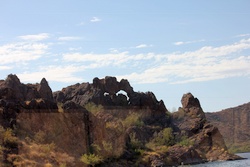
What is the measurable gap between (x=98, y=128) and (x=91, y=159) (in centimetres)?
931

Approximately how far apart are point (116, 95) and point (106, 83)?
4.44 m

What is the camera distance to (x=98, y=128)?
8394cm

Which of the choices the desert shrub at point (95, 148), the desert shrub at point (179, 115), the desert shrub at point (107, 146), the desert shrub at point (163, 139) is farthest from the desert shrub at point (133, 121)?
the desert shrub at point (95, 148)

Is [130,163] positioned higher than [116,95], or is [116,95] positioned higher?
[116,95]

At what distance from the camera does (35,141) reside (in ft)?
231

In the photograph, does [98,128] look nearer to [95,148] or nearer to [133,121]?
[95,148]

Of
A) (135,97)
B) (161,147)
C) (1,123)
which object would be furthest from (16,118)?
(135,97)

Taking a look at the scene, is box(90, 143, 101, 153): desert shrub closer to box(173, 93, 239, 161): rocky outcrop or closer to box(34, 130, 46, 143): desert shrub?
box(34, 130, 46, 143): desert shrub

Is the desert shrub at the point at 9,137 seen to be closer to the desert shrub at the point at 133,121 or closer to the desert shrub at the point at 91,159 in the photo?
the desert shrub at the point at 91,159

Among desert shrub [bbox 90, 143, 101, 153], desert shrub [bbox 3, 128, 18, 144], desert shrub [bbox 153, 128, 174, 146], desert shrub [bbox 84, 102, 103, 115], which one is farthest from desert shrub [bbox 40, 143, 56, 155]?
desert shrub [bbox 153, 128, 174, 146]

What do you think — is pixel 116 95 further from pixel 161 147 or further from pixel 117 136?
→ pixel 117 136

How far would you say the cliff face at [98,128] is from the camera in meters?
69.3

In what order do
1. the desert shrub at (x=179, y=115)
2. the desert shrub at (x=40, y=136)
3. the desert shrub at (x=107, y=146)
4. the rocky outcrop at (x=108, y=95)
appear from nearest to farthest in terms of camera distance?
the desert shrub at (x=40, y=136) < the desert shrub at (x=107, y=146) < the rocky outcrop at (x=108, y=95) < the desert shrub at (x=179, y=115)

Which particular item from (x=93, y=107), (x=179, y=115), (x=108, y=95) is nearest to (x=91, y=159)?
(x=93, y=107)
